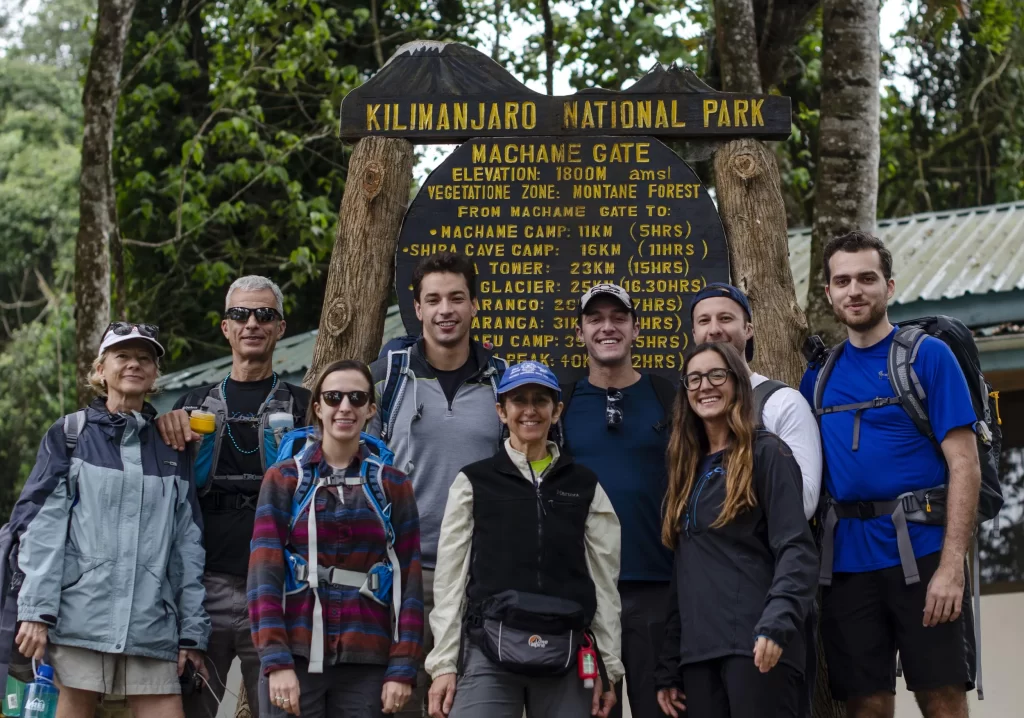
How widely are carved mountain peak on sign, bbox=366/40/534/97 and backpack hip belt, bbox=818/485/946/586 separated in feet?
8.90

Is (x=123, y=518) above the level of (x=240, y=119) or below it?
below

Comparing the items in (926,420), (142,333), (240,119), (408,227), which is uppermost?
(240,119)

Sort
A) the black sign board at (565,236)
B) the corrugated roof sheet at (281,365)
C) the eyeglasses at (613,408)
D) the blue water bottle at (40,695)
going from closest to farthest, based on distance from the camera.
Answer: the blue water bottle at (40,695) < the eyeglasses at (613,408) < the black sign board at (565,236) < the corrugated roof sheet at (281,365)

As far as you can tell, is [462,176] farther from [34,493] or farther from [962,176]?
[962,176]

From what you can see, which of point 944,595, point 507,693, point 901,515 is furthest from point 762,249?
point 507,693

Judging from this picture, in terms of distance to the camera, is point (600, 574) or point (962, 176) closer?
point (600, 574)

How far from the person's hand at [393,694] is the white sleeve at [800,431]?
5.07 ft

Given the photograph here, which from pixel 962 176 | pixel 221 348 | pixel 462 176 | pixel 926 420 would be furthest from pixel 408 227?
pixel 962 176

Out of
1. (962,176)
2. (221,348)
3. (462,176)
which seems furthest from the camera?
(962,176)

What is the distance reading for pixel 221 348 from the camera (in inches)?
621

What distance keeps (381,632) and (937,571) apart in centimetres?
194

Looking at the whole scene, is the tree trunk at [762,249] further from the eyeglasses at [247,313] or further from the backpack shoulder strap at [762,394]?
the eyeglasses at [247,313]

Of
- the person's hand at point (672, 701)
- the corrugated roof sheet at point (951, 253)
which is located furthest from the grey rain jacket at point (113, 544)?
the corrugated roof sheet at point (951, 253)

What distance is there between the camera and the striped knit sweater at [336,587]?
4.14m
